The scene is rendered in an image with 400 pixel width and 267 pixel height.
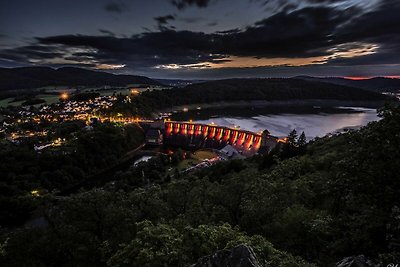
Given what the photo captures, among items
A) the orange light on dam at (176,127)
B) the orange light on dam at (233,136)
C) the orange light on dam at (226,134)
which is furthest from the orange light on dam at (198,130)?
the orange light on dam at (233,136)

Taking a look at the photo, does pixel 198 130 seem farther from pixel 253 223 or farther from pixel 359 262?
pixel 359 262

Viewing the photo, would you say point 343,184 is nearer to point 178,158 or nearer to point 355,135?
point 355,135

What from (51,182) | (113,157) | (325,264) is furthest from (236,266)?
(113,157)

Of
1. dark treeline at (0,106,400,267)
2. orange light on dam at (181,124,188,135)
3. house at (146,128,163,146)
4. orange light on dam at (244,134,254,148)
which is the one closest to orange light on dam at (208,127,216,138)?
orange light on dam at (181,124,188,135)

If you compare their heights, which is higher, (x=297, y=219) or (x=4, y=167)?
(x=297, y=219)

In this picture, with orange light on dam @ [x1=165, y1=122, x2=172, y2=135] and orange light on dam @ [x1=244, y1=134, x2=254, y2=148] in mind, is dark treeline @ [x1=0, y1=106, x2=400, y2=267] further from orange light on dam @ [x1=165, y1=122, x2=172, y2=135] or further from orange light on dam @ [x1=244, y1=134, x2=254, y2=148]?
orange light on dam @ [x1=165, y1=122, x2=172, y2=135]

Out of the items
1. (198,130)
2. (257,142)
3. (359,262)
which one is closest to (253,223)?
(359,262)

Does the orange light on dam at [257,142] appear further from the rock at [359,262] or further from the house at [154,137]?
the rock at [359,262]
